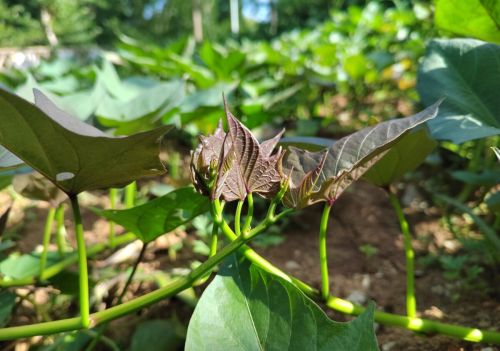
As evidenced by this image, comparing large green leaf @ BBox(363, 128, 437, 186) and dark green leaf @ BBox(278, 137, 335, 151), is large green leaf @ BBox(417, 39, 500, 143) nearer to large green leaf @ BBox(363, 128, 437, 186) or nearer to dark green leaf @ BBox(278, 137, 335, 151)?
large green leaf @ BBox(363, 128, 437, 186)

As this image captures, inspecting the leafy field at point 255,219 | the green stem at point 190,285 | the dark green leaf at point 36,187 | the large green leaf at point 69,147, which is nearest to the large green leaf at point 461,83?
the leafy field at point 255,219

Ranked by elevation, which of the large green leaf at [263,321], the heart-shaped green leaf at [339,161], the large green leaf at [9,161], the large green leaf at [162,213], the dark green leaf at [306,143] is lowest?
the large green leaf at [263,321]

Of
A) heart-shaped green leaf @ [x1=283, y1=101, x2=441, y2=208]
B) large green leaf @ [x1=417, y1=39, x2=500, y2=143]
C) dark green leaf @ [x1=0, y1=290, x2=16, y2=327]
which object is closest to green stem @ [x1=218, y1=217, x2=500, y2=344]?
heart-shaped green leaf @ [x1=283, y1=101, x2=441, y2=208]

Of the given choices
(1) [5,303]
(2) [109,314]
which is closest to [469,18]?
(2) [109,314]

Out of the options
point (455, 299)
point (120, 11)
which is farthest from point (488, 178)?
point (120, 11)

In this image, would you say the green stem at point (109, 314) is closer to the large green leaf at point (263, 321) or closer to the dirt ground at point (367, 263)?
the large green leaf at point (263, 321)

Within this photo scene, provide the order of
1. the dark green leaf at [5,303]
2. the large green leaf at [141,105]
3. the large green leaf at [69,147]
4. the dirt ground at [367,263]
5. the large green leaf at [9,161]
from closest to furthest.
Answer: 1. the large green leaf at [69,147]
2. the large green leaf at [9,161]
3. the dark green leaf at [5,303]
4. the dirt ground at [367,263]
5. the large green leaf at [141,105]

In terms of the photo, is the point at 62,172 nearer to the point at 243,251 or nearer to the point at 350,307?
the point at 243,251

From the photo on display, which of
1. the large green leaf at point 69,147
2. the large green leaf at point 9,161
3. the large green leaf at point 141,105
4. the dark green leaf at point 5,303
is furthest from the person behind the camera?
the large green leaf at point 141,105
